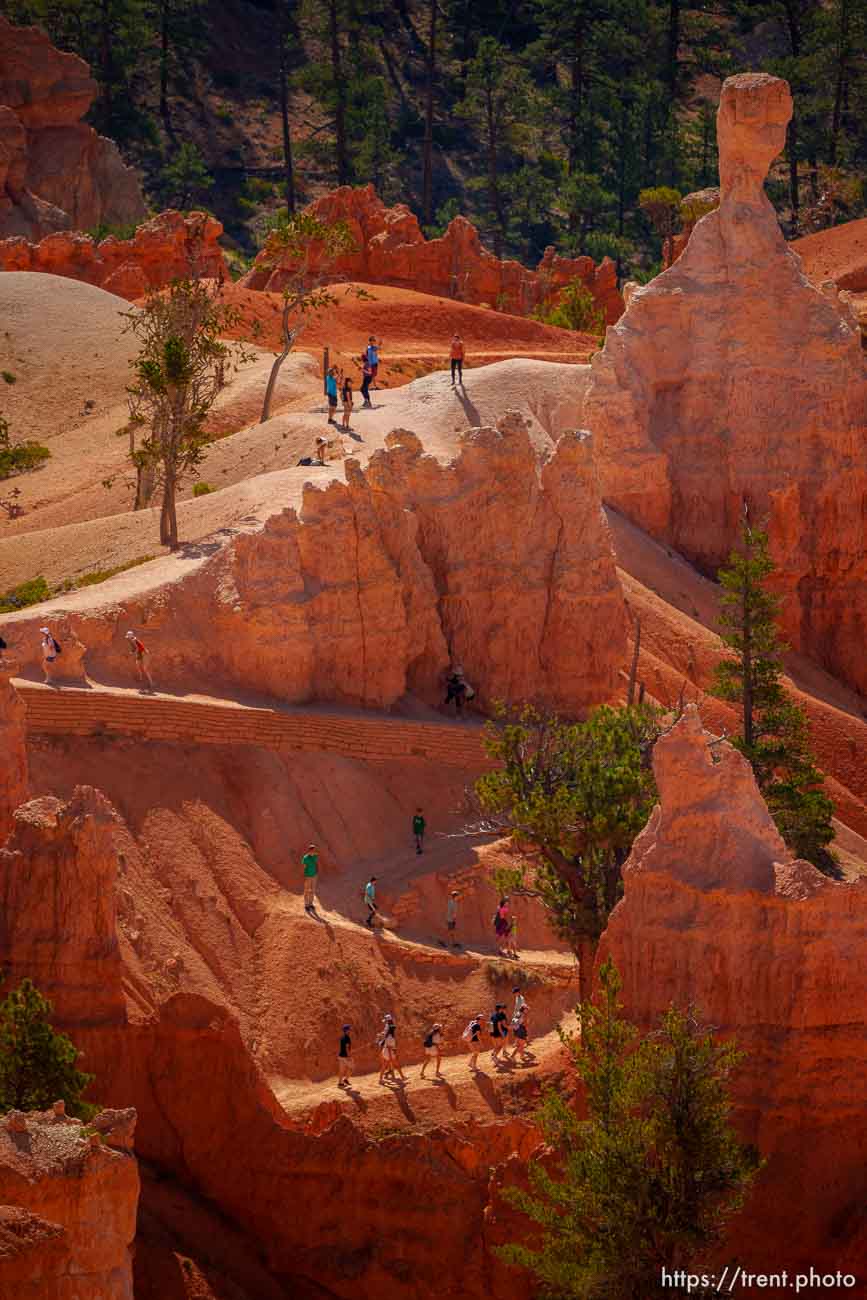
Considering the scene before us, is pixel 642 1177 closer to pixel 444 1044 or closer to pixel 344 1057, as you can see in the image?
pixel 344 1057

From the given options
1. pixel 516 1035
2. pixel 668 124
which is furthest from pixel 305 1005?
pixel 668 124

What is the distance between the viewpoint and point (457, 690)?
49.4m

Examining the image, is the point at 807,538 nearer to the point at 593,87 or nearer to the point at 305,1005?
the point at 305,1005

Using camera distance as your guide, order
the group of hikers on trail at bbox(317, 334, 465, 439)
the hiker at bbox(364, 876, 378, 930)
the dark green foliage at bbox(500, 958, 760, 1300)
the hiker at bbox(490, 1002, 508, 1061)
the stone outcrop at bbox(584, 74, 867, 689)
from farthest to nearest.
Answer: the stone outcrop at bbox(584, 74, 867, 689)
the group of hikers on trail at bbox(317, 334, 465, 439)
the hiker at bbox(364, 876, 378, 930)
the hiker at bbox(490, 1002, 508, 1061)
the dark green foliage at bbox(500, 958, 760, 1300)

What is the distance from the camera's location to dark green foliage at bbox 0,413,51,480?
7144cm

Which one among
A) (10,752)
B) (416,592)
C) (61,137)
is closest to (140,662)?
(416,592)

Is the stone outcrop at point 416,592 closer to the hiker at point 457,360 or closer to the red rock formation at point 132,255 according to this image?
the hiker at point 457,360

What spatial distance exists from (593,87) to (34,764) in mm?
69584

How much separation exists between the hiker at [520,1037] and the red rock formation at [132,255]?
146 ft

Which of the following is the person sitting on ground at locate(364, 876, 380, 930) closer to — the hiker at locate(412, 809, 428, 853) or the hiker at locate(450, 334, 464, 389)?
the hiker at locate(412, 809, 428, 853)

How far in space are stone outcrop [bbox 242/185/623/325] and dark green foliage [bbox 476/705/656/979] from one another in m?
42.6

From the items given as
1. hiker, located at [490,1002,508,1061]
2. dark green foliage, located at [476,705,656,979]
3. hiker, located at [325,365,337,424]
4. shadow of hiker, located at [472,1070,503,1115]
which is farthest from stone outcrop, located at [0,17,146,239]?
shadow of hiker, located at [472,1070,503,1115]

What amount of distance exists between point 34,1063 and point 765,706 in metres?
22.4

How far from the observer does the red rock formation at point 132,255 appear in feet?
273
